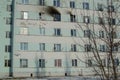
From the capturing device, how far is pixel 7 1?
45438 mm

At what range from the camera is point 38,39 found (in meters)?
44.2

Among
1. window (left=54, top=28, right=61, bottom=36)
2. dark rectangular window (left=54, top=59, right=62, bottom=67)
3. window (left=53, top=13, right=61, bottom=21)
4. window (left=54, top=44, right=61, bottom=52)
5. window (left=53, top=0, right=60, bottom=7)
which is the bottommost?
dark rectangular window (left=54, top=59, right=62, bottom=67)

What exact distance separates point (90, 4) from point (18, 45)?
1552 centimetres

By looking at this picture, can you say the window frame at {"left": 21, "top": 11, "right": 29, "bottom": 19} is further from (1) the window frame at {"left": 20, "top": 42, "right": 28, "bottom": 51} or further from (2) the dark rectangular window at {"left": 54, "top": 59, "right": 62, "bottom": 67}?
(2) the dark rectangular window at {"left": 54, "top": 59, "right": 62, "bottom": 67}

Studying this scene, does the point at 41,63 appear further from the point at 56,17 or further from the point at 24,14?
the point at 24,14

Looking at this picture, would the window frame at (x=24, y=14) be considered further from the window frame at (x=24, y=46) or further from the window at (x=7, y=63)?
A: the window at (x=7, y=63)

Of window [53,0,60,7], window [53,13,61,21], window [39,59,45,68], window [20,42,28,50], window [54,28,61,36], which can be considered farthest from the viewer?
window [53,0,60,7]

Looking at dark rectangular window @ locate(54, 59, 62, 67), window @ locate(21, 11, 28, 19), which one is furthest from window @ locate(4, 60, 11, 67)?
window @ locate(21, 11, 28, 19)

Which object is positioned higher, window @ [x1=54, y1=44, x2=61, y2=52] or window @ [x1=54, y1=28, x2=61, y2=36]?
window @ [x1=54, y1=28, x2=61, y2=36]

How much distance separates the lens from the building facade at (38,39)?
43.0 metres

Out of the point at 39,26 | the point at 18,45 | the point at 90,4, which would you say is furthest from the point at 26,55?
the point at 90,4

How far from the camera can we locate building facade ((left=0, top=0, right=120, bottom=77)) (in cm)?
4297

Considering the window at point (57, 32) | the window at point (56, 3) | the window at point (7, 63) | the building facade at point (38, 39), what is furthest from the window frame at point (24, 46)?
the window at point (56, 3)

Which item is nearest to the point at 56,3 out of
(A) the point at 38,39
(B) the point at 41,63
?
(A) the point at 38,39
